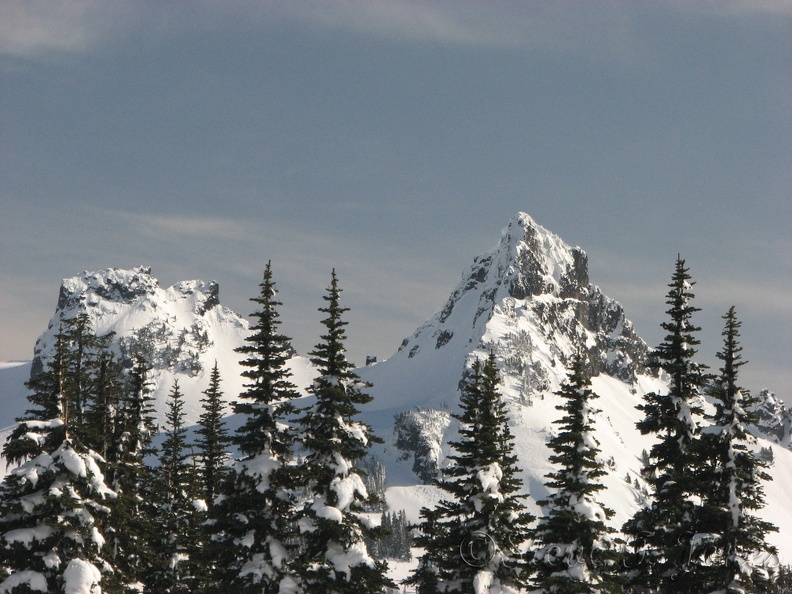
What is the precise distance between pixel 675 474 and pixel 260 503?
15553 millimetres

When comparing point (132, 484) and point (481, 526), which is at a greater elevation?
point (132, 484)

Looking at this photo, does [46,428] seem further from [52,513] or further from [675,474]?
[675,474]

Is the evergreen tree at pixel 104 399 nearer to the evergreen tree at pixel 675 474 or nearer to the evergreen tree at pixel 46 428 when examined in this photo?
the evergreen tree at pixel 46 428

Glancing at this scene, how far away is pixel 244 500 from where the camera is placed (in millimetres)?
33938

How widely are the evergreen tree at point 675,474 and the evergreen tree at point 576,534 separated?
172 centimetres

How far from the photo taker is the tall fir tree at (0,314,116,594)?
3184 centimetres

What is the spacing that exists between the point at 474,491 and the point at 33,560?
1649 cm

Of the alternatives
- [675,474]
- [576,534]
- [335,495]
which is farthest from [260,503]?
[675,474]

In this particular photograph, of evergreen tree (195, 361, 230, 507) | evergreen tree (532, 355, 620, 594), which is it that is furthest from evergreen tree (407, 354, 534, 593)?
evergreen tree (195, 361, 230, 507)

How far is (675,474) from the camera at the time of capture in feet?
111

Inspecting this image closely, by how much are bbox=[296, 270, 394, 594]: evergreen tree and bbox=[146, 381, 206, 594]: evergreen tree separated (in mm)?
17484

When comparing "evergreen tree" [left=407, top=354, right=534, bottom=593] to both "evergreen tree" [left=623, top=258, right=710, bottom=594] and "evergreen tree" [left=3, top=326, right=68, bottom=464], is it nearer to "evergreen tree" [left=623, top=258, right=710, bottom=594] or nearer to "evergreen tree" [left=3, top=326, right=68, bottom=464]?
"evergreen tree" [left=623, top=258, right=710, bottom=594]

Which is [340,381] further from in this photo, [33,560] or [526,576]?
[33,560]

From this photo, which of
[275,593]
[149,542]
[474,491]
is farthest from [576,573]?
[149,542]
